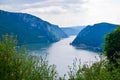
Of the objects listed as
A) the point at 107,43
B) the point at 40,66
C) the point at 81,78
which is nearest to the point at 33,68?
the point at 40,66

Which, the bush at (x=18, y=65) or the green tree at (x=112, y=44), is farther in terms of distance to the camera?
the green tree at (x=112, y=44)

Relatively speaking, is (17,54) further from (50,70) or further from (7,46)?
(50,70)

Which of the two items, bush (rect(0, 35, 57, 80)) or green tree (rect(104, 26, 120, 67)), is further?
green tree (rect(104, 26, 120, 67))

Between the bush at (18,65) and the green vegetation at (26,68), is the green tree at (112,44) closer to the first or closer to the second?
the green vegetation at (26,68)

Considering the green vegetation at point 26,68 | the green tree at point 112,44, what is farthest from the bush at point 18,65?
the green tree at point 112,44

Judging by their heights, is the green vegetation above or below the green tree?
below

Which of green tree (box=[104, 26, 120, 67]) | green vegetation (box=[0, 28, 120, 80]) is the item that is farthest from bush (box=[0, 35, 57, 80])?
green tree (box=[104, 26, 120, 67])

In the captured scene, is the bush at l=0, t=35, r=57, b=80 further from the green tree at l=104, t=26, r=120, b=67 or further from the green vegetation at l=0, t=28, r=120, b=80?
the green tree at l=104, t=26, r=120, b=67

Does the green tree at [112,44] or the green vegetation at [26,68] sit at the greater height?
the green tree at [112,44]

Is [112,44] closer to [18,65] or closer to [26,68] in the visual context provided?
[26,68]

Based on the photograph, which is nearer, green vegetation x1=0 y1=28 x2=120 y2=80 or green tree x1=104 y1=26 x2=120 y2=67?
green vegetation x1=0 y1=28 x2=120 y2=80

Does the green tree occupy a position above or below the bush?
above
